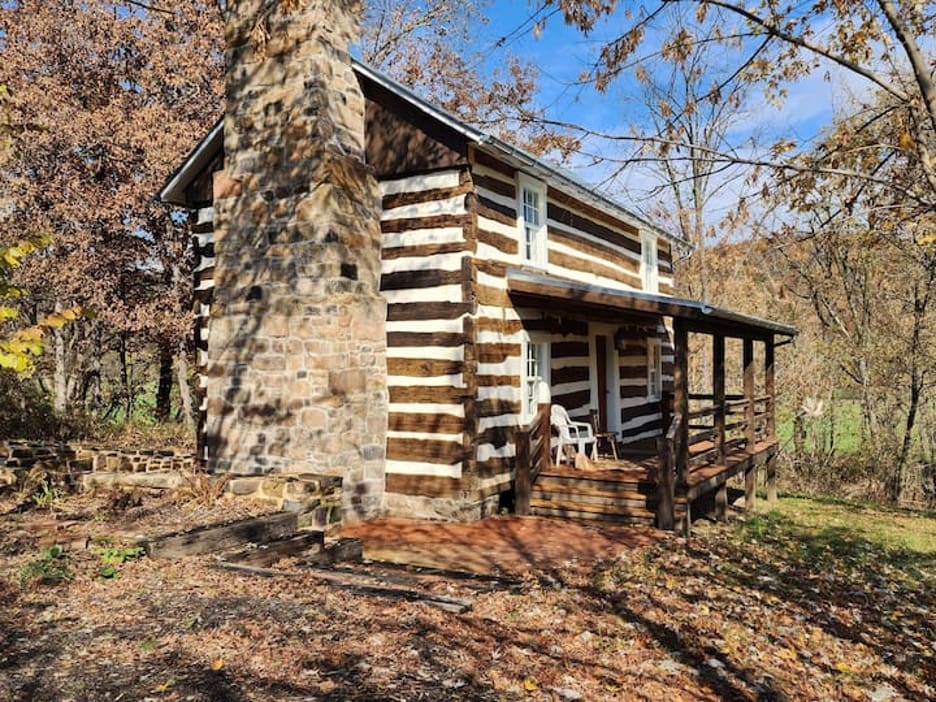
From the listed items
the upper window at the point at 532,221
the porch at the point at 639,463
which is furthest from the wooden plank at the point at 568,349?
the upper window at the point at 532,221

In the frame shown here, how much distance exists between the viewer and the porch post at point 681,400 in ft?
32.9

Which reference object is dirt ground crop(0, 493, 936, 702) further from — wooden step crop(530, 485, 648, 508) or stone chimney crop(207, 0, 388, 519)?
stone chimney crop(207, 0, 388, 519)

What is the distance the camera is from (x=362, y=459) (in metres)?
10.3

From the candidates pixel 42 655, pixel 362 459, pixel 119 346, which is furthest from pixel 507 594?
pixel 119 346

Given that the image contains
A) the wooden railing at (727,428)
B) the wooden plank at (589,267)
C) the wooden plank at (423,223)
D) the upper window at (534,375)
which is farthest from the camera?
the wooden plank at (589,267)

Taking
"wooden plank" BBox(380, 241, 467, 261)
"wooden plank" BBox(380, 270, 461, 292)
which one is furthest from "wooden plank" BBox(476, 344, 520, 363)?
"wooden plank" BBox(380, 241, 467, 261)

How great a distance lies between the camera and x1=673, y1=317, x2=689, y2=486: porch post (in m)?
10.0

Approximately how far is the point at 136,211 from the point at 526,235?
37.0ft

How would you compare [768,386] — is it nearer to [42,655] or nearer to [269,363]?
[269,363]

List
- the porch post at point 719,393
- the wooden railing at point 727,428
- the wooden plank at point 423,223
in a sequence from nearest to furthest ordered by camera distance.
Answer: the wooden plank at point 423,223 < the wooden railing at point 727,428 < the porch post at point 719,393

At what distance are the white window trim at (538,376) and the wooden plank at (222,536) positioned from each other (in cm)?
458

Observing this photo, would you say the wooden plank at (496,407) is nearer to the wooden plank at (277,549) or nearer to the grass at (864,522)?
the wooden plank at (277,549)

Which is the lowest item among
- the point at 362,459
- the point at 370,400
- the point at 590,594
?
the point at 590,594

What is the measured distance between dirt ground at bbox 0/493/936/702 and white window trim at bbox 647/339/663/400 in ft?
29.2
